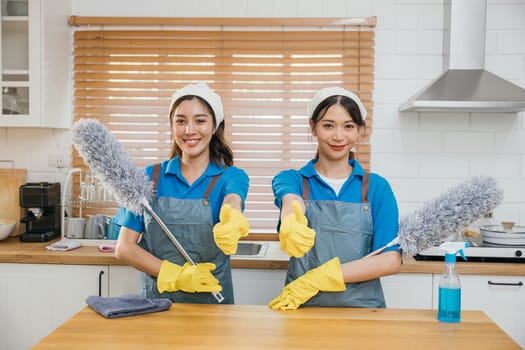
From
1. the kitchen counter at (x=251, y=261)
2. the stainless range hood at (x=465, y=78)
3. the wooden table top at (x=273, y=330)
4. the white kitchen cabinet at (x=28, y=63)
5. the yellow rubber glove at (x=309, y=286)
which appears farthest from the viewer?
the white kitchen cabinet at (x=28, y=63)

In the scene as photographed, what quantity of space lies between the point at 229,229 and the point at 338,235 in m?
0.48

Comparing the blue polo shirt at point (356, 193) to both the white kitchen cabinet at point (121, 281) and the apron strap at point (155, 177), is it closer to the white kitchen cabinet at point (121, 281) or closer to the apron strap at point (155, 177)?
the apron strap at point (155, 177)

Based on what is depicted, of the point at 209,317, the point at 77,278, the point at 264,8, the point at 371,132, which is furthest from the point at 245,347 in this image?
the point at 264,8

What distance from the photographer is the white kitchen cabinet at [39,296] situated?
8.30ft

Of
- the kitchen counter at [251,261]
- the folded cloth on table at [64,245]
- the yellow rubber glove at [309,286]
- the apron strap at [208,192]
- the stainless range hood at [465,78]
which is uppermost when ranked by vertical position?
the stainless range hood at [465,78]

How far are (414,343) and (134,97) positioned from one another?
7.12 feet

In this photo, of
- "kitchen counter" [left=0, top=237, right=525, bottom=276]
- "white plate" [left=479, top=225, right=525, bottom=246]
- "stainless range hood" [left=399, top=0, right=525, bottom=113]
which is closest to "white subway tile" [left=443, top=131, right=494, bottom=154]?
"stainless range hood" [left=399, top=0, right=525, bottom=113]

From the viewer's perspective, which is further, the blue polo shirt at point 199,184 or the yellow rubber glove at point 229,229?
the blue polo shirt at point 199,184

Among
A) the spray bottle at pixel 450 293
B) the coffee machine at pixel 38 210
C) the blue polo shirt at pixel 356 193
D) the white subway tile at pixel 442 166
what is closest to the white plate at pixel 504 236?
the white subway tile at pixel 442 166

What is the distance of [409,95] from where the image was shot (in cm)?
298

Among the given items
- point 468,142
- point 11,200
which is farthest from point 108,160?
point 468,142

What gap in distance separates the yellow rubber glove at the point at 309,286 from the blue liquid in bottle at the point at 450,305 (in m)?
0.27

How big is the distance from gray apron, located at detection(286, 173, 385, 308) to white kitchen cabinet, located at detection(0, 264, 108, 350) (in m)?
1.10

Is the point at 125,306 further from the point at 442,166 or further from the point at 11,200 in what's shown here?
the point at 442,166
